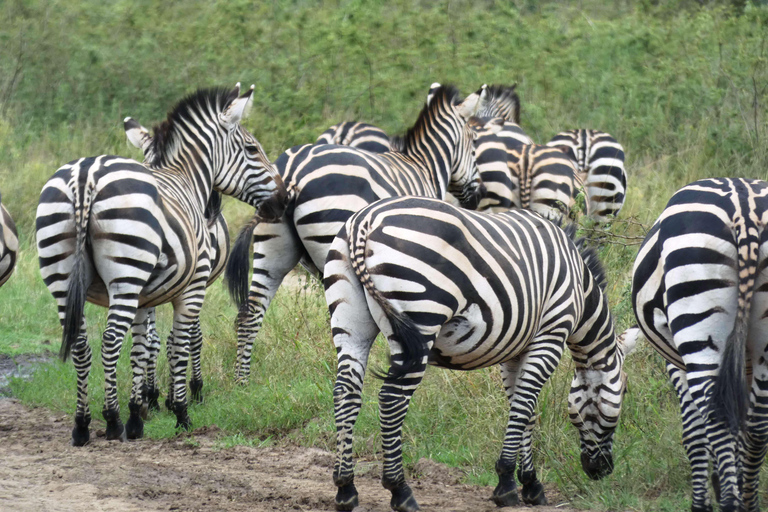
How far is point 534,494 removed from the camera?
456cm

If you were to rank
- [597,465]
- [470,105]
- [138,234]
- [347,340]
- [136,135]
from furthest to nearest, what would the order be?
1. [470,105]
2. [136,135]
3. [138,234]
4. [597,465]
5. [347,340]

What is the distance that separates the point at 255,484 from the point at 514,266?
1.92 metres

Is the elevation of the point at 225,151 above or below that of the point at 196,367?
above

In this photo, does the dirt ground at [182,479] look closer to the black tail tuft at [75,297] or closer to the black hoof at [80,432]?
the black hoof at [80,432]

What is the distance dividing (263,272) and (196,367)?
0.92 metres

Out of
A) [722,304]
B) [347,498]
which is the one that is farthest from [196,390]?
[722,304]

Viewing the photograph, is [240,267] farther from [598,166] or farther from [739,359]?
[598,166]

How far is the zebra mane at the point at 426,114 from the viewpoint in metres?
7.31

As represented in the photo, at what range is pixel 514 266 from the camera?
167 inches

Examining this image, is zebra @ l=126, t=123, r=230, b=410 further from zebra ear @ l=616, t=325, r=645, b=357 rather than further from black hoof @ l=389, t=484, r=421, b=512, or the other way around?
zebra ear @ l=616, t=325, r=645, b=357

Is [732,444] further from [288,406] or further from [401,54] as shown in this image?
[401,54]

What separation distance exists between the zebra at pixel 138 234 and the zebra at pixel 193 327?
0.92 feet

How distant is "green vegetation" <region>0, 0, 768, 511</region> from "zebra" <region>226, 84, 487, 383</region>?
65 centimetres

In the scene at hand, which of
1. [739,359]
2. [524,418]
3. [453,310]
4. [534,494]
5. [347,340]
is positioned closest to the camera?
[739,359]
